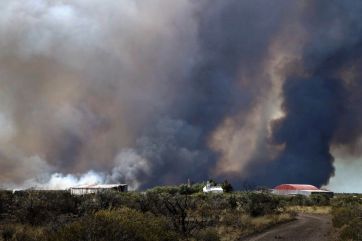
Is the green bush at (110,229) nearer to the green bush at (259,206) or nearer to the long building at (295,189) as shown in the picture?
the green bush at (259,206)

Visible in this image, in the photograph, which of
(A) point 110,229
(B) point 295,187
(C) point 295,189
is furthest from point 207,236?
(B) point 295,187

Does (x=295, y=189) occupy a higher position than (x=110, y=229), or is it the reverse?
(x=295, y=189)

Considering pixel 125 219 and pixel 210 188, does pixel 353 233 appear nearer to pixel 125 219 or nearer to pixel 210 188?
pixel 125 219

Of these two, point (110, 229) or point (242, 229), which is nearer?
point (110, 229)

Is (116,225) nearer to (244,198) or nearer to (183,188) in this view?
(244,198)

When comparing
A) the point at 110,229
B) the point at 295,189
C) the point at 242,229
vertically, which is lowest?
the point at 110,229

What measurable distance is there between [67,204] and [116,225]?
32.8 m

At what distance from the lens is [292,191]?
154m

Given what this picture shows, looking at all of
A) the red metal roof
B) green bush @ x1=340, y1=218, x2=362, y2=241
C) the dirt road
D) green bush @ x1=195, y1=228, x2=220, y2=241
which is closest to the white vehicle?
the red metal roof

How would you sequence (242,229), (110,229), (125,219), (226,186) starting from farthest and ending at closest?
(226,186)
(242,229)
(125,219)
(110,229)

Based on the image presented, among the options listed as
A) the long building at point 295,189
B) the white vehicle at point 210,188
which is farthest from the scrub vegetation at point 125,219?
the long building at point 295,189

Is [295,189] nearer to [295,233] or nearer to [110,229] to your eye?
[295,233]

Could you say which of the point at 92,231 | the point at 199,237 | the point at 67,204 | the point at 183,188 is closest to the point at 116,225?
the point at 92,231

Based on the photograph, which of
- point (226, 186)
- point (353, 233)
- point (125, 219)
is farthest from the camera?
point (226, 186)
